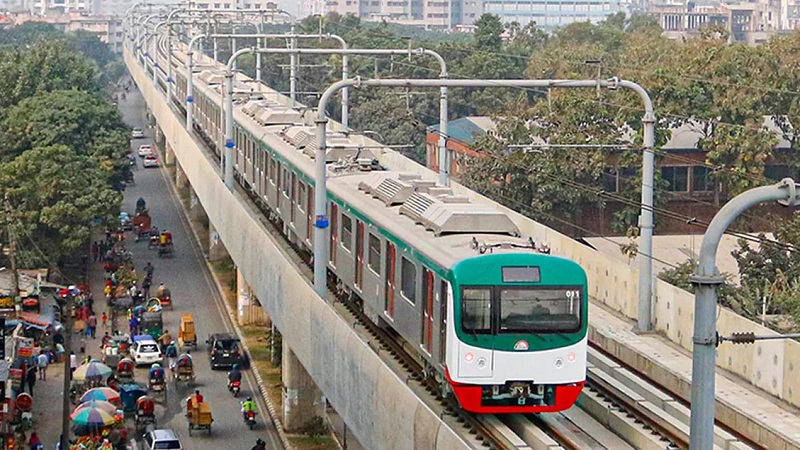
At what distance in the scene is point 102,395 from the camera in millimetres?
34719

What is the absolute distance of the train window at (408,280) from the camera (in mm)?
22141

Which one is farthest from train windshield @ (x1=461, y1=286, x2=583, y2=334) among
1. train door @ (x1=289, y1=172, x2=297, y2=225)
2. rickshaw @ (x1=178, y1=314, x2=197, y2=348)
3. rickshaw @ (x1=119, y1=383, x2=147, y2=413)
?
rickshaw @ (x1=178, y1=314, x2=197, y2=348)

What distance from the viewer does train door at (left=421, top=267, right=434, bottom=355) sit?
69.6 feet

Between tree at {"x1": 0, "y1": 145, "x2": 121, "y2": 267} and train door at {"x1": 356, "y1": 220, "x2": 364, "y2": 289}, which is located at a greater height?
train door at {"x1": 356, "y1": 220, "x2": 364, "y2": 289}

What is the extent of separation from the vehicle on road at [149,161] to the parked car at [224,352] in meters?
49.4

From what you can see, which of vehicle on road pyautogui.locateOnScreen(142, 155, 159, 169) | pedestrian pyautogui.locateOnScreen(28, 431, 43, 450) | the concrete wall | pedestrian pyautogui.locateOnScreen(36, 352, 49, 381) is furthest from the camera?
vehicle on road pyautogui.locateOnScreen(142, 155, 159, 169)

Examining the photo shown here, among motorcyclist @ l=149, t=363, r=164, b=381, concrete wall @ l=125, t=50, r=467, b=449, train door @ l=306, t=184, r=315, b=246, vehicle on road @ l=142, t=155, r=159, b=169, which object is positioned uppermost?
train door @ l=306, t=184, r=315, b=246

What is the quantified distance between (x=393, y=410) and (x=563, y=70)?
5445 centimetres

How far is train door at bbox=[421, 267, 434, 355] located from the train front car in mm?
954

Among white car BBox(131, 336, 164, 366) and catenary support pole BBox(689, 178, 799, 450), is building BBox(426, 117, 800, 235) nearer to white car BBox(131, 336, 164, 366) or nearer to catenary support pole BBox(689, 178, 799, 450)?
white car BBox(131, 336, 164, 366)

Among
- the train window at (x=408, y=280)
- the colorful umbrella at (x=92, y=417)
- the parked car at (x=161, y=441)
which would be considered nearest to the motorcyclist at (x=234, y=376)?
the parked car at (x=161, y=441)

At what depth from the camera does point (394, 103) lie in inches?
2931

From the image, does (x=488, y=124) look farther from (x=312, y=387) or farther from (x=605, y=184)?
(x=312, y=387)

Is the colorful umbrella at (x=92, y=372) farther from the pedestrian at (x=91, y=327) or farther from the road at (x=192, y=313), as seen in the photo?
the pedestrian at (x=91, y=327)
